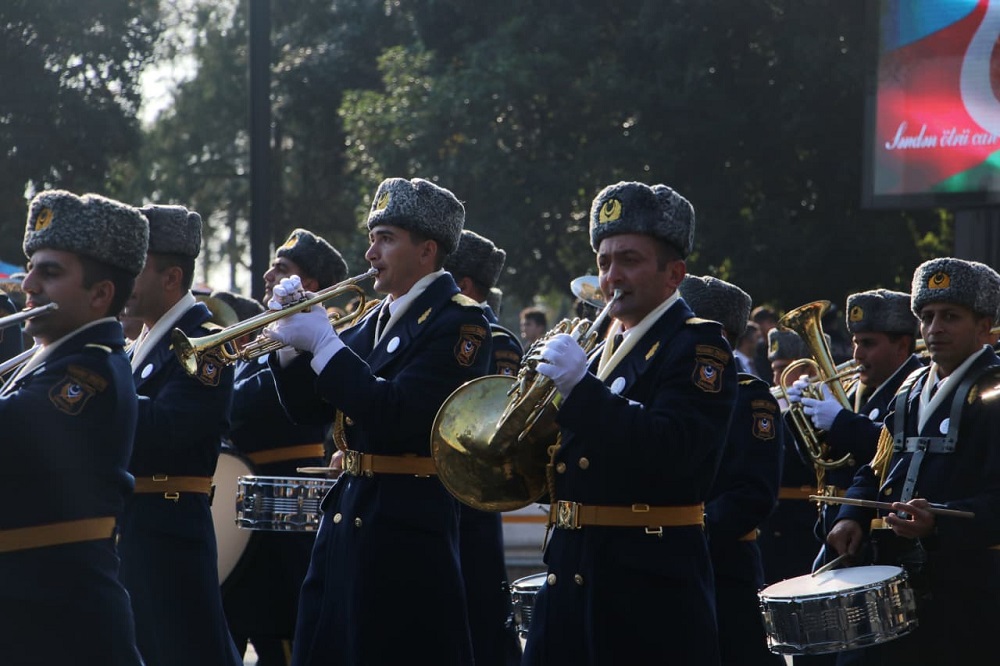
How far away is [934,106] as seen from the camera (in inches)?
527

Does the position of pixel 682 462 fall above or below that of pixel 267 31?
below

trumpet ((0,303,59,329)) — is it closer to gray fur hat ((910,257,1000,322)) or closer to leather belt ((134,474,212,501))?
leather belt ((134,474,212,501))

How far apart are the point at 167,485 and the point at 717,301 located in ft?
8.47

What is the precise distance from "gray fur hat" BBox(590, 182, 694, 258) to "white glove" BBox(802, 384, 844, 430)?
9.34ft

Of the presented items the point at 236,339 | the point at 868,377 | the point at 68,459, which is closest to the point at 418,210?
the point at 236,339

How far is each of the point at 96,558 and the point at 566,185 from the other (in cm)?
1709

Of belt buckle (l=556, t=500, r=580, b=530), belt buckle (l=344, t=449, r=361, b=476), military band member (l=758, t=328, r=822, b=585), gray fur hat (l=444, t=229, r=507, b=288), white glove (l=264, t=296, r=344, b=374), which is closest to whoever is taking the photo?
belt buckle (l=556, t=500, r=580, b=530)

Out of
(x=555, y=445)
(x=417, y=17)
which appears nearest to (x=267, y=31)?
(x=555, y=445)

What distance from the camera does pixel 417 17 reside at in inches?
925

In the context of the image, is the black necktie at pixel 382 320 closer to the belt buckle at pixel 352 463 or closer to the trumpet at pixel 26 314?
the belt buckle at pixel 352 463

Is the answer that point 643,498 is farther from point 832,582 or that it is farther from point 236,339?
point 236,339

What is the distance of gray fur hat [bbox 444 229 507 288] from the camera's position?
332 inches

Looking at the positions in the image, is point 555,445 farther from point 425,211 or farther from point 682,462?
point 425,211

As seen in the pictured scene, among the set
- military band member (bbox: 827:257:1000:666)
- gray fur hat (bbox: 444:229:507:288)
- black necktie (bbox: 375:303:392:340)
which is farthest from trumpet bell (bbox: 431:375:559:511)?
gray fur hat (bbox: 444:229:507:288)
